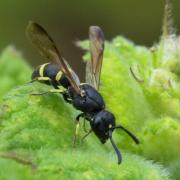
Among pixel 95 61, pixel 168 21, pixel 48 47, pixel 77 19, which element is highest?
pixel 77 19

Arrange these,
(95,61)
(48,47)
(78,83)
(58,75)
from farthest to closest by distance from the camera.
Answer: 1. (95,61)
2. (58,75)
3. (78,83)
4. (48,47)

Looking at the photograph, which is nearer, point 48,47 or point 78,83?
point 48,47

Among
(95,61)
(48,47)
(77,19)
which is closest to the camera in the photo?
(48,47)

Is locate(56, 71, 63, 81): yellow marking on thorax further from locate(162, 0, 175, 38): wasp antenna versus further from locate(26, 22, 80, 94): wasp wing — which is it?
locate(162, 0, 175, 38): wasp antenna

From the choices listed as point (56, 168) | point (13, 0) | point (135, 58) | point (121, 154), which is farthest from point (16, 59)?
point (13, 0)

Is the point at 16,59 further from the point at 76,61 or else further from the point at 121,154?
the point at 76,61

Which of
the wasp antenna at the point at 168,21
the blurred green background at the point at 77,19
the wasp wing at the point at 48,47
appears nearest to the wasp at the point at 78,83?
the wasp wing at the point at 48,47

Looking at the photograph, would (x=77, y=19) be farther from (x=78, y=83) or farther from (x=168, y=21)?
(x=78, y=83)

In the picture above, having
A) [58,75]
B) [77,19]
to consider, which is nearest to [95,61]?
[58,75]
